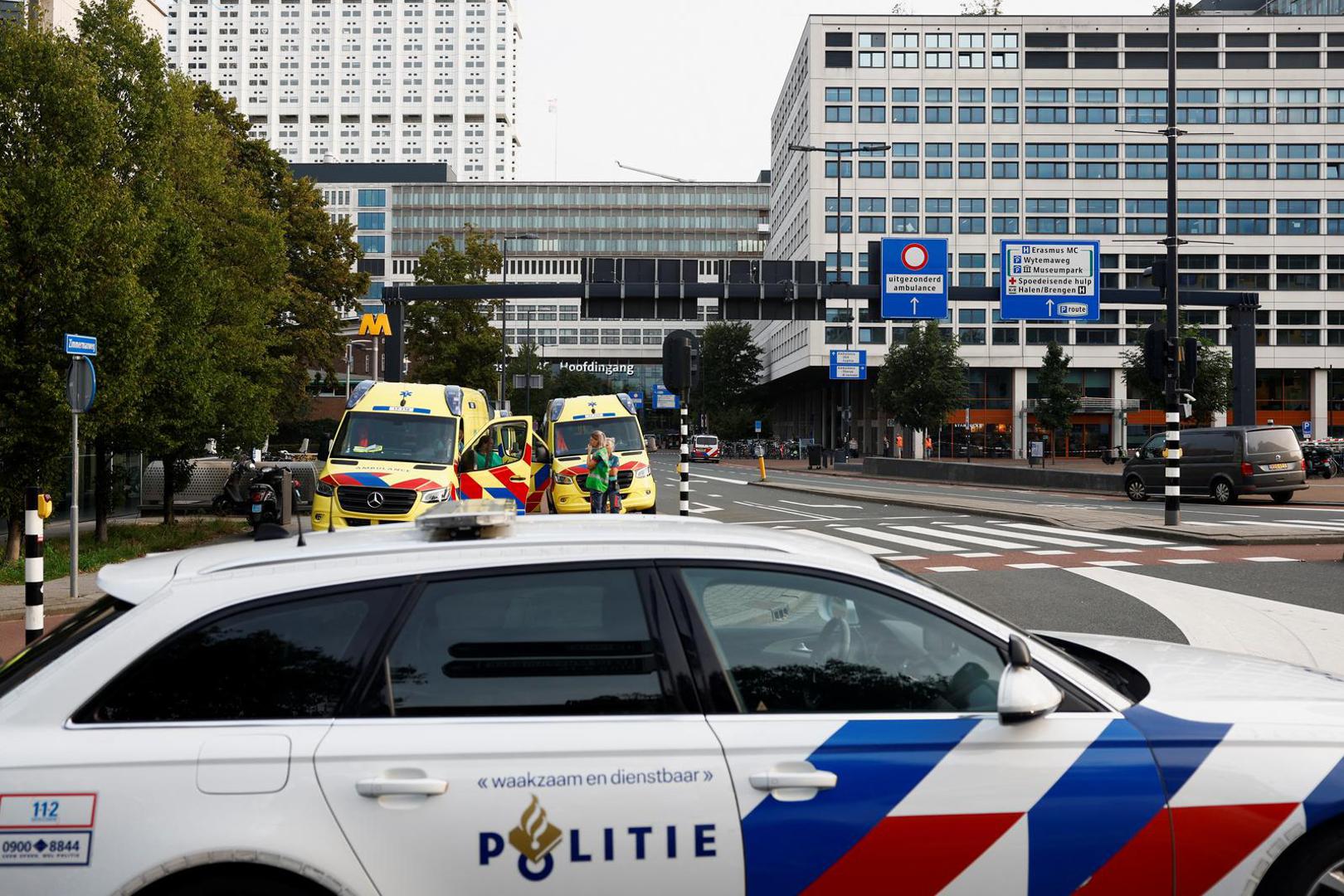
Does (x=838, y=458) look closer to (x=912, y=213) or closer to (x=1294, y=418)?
(x=912, y=213)

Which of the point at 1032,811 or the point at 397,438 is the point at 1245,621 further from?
the point at 397,438

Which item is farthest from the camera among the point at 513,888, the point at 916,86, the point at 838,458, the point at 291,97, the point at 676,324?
the point at 291,97

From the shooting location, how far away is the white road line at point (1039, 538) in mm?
17359

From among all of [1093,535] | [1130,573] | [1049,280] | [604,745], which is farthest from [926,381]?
[604,745]

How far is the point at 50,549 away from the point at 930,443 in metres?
52.6

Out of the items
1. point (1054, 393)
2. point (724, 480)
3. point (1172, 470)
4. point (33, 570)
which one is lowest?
point (724, 480)

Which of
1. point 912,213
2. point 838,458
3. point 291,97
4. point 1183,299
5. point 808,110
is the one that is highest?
point 291,97

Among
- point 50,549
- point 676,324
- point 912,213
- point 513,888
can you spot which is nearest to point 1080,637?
point 513,888

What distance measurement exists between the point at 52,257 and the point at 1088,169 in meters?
68.4

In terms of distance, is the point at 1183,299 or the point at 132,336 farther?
the point at 1183,299

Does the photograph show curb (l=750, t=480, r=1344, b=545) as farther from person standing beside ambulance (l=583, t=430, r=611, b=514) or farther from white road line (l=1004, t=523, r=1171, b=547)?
person standing beside ambulance (l=583, t=430, r=611, b=514)

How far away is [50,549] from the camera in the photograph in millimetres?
16859

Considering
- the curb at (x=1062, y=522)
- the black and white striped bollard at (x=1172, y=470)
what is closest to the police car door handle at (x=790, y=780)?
the curb at (x=1062, y=522)

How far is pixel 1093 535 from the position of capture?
19156 mm
